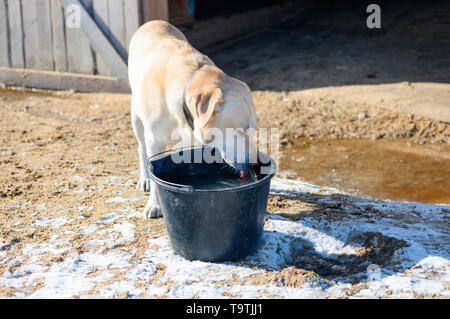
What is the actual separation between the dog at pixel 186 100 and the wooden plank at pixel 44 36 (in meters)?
4.52

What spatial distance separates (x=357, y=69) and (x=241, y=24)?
3401 millimetres

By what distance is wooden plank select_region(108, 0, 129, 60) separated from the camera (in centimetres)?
812

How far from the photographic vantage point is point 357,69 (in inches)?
356

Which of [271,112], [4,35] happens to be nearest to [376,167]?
[271,112]

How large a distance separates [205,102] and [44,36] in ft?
19.8

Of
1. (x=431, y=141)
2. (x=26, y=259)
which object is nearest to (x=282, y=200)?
(x=26, y=259)

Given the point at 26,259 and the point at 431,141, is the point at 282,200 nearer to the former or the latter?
the point at 26,259

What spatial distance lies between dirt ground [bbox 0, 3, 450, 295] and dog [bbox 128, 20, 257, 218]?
2.70 ft

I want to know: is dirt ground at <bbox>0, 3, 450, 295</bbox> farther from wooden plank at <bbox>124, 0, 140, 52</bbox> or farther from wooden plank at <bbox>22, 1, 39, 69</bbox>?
wooden plank at <bbox>124, 0, 140, 52</bbox>

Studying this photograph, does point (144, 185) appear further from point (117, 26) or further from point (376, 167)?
point (117, 26)

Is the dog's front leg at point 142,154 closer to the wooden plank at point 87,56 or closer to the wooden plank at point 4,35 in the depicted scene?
the wooden plank at point 87,56

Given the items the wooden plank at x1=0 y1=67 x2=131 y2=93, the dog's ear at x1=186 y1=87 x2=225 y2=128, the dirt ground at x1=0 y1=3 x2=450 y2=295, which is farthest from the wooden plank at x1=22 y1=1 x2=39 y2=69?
the dog's ear at x1=186 y1=87 x2=225 y2=128
